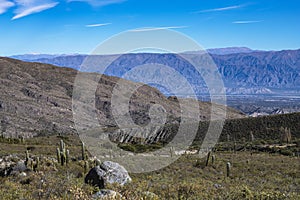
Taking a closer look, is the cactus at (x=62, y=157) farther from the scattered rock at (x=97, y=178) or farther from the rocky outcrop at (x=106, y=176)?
the scattered rock at (x=97, y=178)

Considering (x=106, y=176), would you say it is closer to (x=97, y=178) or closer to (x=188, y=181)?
(x=97, y=178)

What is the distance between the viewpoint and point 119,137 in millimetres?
Answer: 63219

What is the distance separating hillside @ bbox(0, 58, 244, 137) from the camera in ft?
304

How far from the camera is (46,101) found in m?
126

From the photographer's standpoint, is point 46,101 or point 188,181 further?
point 46,101

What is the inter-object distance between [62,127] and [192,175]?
76364 millimetres

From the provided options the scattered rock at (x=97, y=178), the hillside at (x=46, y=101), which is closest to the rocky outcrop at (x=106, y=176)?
the scattered rock at (x=97, y=178)

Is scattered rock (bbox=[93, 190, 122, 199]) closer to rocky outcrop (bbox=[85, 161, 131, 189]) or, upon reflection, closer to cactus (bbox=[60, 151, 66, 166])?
rocky outcrop (bbox=[85, 161, 131, 189])

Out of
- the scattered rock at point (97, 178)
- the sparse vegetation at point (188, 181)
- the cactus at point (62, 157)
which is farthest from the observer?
the cactus at point (62, 157)

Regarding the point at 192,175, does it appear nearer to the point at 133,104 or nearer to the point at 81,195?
the point at 81,195

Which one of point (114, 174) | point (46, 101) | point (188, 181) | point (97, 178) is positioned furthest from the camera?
point (46, 101)

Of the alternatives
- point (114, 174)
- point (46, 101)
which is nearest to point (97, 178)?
point (114, 174)

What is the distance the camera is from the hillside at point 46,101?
3644 inches

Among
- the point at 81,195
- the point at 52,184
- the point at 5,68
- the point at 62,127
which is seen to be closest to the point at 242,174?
the point at 52,184
